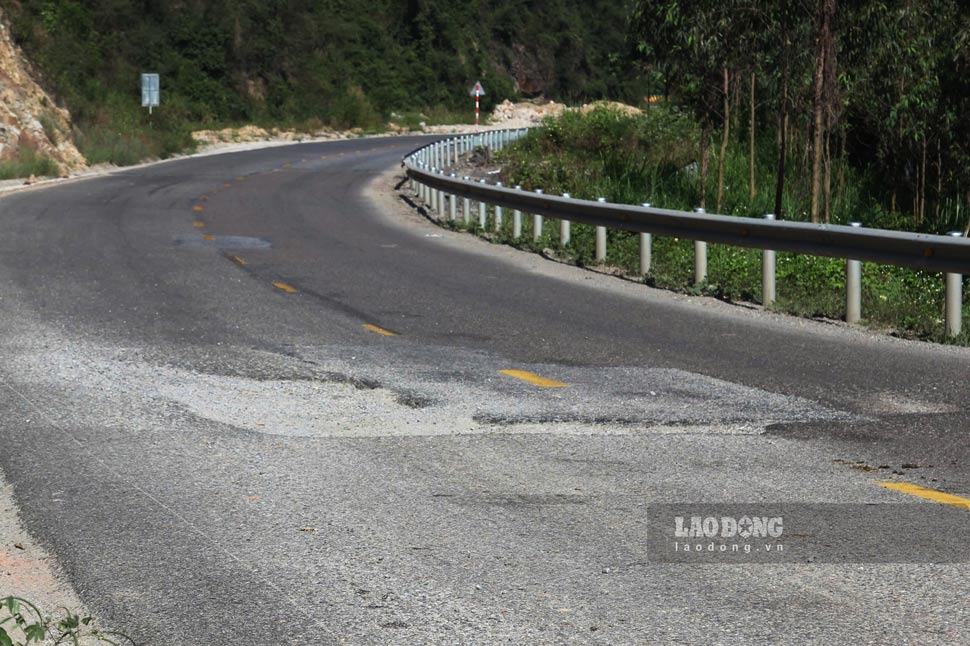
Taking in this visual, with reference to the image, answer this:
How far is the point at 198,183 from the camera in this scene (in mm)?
35750

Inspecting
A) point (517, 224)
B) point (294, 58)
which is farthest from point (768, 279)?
point (294, 58)

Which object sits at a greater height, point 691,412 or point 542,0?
point 542,0

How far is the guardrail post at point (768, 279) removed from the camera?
1404cm

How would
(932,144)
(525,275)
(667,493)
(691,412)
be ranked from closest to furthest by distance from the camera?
(667,493) → (691,412) → (525,275) → (932,144)

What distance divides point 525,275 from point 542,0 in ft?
294

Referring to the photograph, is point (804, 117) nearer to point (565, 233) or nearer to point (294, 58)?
point (565, 233)

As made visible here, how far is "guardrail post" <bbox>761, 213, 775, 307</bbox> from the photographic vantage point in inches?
553

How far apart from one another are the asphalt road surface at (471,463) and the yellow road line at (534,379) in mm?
42

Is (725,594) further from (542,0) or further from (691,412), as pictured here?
(542,0)

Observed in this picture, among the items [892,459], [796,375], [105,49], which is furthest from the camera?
[105,49]

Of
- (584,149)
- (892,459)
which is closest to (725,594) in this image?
(892,459)

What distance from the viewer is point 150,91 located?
187 ft
